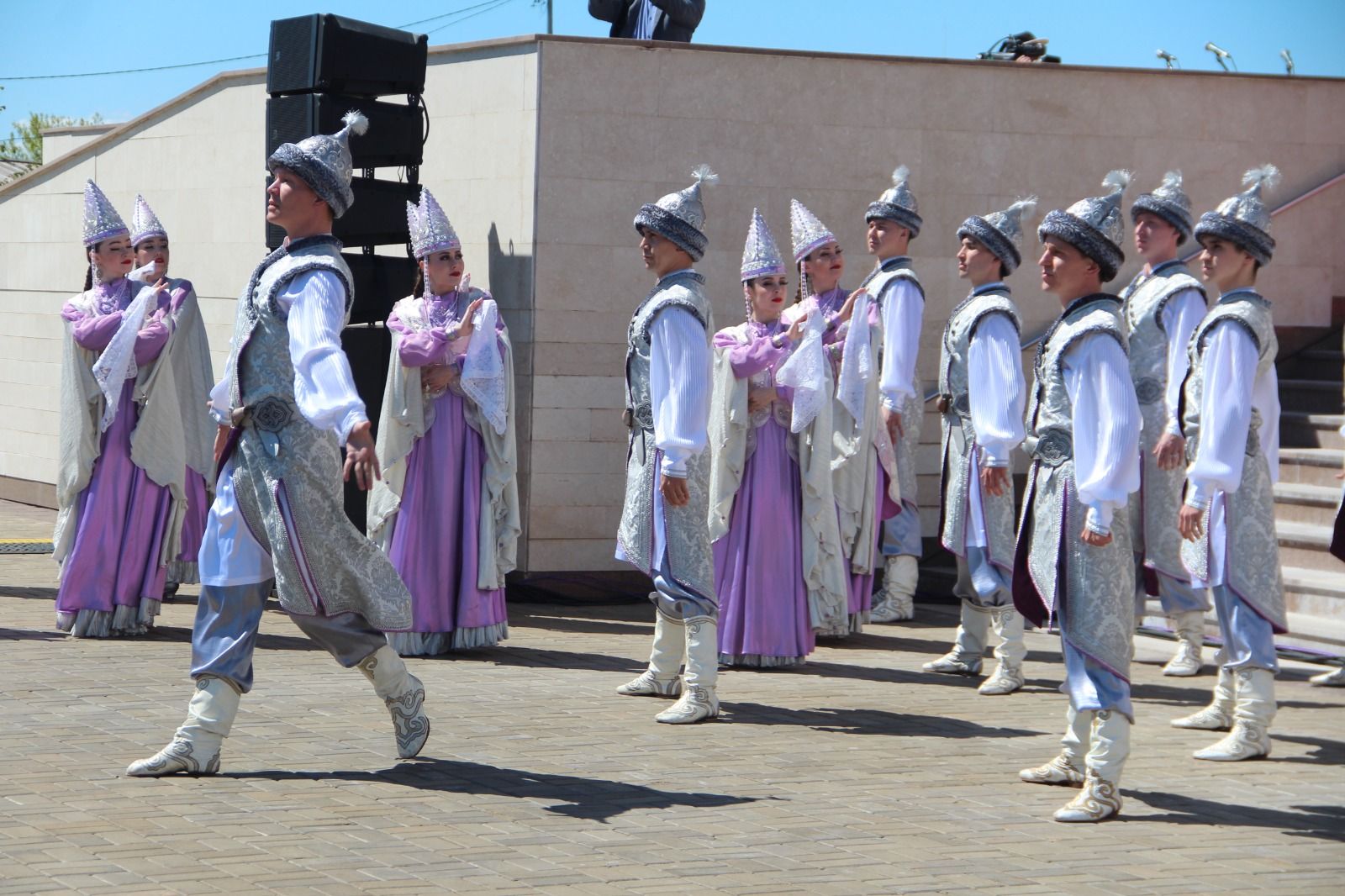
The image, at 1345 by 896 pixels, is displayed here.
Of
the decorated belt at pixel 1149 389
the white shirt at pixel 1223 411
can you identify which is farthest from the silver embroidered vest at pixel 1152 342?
the white shirt at pixel 1223 411

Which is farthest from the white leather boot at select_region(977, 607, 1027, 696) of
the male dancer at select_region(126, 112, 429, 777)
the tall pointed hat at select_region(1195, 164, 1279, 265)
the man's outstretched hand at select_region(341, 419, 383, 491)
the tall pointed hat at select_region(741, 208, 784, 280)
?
the man's outstretched hand at select_region(341, 419, 383, 491)

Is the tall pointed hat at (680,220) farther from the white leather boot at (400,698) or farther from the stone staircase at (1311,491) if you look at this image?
the stone staircase at (1311,491)

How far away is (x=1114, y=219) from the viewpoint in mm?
6207

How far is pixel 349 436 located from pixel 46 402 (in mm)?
11642

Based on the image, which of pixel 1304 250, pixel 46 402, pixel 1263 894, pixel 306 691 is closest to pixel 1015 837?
pixel 1263 894

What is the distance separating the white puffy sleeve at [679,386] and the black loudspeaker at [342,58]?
375 centimetres

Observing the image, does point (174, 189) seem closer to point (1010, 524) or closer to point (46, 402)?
point (46, 402)

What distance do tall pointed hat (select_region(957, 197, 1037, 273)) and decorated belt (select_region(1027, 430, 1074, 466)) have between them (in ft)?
6.48

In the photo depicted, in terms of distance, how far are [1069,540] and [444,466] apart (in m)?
3.93

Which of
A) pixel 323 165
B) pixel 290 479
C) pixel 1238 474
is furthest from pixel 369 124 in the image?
→ pixel 1238 474

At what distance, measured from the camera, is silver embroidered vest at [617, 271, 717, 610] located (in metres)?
7.46

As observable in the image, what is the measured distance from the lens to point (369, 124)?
10.4m

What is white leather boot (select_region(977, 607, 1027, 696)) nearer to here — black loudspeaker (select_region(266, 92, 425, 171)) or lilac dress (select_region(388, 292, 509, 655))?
lilac dress (select_region(388, 292, 509, 655))

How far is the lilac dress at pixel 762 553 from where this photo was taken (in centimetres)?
884
